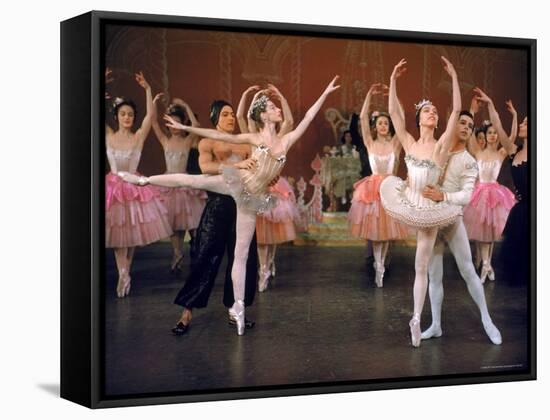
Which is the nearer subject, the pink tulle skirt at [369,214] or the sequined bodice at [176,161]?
the sequined bodice at [176,161]

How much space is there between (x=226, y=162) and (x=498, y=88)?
2.15m

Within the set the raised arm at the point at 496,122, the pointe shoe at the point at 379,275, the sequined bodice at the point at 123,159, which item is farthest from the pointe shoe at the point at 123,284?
the raised arm at the point at 496,122

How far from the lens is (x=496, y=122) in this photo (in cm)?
969

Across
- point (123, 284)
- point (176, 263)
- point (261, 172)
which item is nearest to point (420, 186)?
point (261, 172)

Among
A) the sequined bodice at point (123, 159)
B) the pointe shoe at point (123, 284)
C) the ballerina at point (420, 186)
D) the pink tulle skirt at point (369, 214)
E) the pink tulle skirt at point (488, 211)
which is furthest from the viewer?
the pink tulle skirt at point (488, 211)

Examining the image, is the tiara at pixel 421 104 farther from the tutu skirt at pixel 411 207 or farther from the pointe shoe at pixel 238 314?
the pointe shoe at pixel 238 314

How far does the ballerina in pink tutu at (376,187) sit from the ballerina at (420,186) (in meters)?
0.05

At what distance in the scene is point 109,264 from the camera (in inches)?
333

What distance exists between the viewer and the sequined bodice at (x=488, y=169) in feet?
31.6

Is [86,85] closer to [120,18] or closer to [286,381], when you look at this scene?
[120,18]

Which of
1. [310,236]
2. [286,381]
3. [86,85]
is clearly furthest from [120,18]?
[286,381]

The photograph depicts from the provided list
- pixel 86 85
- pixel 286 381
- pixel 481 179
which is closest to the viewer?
pixel 86 85

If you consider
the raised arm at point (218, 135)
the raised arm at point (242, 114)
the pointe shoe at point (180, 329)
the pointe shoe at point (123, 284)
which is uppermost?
the raised arm at point (242, 114)

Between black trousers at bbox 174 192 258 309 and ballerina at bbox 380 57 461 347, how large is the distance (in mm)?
1122
